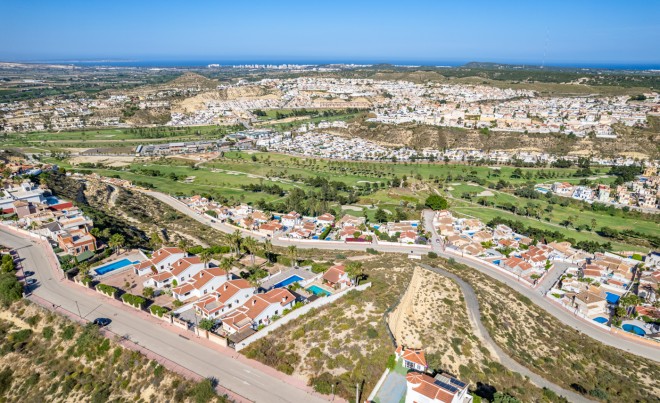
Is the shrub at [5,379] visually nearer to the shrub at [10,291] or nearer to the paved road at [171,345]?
the paved road at [171,345]

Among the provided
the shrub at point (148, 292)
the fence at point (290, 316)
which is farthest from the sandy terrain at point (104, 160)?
the fence at point (290, 316)

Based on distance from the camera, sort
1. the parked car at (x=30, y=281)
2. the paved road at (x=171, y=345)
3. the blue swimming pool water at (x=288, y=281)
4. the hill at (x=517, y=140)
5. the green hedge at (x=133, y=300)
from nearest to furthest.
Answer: the paved road at (x=171, y=345)
the green hedge at (x=133, y=300)
the parked car at (x=30, y=281)
the blue swimming pool water at (x=288, y=281)
the hill at (x=517, y=140)

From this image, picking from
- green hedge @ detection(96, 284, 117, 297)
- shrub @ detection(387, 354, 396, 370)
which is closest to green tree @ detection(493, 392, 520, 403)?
shrub @ detection(387, 354, 396, 370)

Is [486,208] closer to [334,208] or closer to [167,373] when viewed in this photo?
[334,208]

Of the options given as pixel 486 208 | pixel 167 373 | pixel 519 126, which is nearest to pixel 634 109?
pixel 519 126

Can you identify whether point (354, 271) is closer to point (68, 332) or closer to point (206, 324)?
point (206, 324)

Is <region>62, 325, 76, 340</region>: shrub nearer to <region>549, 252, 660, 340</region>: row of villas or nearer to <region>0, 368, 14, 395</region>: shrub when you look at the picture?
<region>0, 368, 14, 395</region>: shrub
